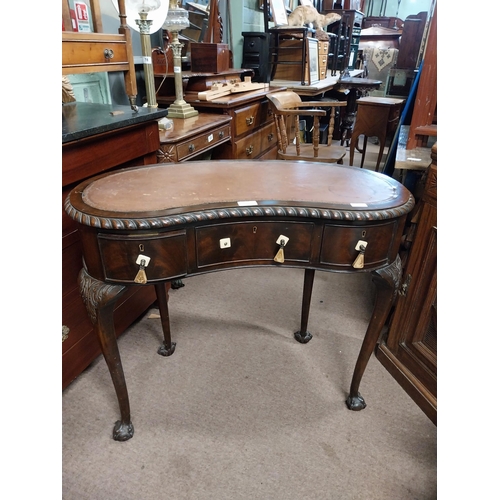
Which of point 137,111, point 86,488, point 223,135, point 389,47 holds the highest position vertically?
point 389,47

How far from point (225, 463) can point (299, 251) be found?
0.81 m

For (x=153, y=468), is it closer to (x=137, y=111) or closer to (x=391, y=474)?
(x=391, y=474)

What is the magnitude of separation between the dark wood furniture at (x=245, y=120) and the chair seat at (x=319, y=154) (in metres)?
0.23

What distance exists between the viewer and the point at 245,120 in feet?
8.36

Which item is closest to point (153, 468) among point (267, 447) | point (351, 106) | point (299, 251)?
point (267, 447)

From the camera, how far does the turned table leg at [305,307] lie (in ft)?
5.82

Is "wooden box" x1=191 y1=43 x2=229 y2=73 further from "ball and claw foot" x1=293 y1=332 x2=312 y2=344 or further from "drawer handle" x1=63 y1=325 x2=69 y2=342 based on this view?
"drawer handle" x1=63 y1=325 x2=69 y2=342

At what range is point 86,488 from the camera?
122cm

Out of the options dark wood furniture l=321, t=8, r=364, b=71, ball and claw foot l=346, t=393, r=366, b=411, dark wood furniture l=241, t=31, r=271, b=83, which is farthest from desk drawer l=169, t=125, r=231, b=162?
dark wood furniture l=321, t=8, r=364, b=71

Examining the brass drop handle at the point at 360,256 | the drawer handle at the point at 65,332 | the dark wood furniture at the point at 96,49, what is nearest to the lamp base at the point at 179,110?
the dark wood furniture at the point at 96,49

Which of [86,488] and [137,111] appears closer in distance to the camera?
[86,488]

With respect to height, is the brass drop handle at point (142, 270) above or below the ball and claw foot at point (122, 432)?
above

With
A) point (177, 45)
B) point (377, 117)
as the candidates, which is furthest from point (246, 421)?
point (377, 117)

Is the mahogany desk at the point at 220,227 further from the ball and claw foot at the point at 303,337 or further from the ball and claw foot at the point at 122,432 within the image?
the ball and claw foot at the point at 303,337
